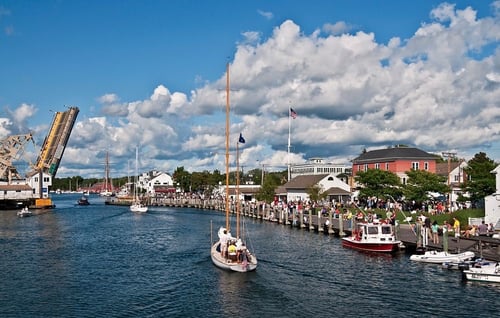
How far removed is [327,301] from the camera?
960 inches

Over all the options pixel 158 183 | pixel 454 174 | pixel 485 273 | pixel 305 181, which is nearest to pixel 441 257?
pixel 485 273

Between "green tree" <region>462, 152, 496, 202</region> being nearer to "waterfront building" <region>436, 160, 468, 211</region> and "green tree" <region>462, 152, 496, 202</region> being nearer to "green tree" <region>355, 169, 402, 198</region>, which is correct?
"waterfront building" <region>436, 160, 468, 211</region>

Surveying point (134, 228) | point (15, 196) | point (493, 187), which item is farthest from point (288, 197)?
point (15, 196)

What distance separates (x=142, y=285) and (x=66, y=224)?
1644 inches

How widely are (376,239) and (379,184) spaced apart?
2941 centimetres

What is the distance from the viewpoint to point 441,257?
31344mm

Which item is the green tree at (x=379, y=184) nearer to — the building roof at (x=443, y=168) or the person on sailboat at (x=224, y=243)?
the building roof at (x=443, y=168)

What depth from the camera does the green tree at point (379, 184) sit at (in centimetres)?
6456

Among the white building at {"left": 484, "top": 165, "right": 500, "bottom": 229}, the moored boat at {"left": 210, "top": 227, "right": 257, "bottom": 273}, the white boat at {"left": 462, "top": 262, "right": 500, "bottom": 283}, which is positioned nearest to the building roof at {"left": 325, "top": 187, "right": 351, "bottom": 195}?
the white building at {"left": 484, "top": 165, "right": 500, "bottom": 229}

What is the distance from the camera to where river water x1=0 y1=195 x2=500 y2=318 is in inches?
915

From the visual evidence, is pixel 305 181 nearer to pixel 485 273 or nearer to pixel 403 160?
pixel 403 160

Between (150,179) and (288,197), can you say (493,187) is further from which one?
(150,179)

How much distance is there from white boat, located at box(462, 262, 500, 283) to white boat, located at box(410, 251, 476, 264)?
7.39ft

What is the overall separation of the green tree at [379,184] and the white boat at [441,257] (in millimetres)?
31748
